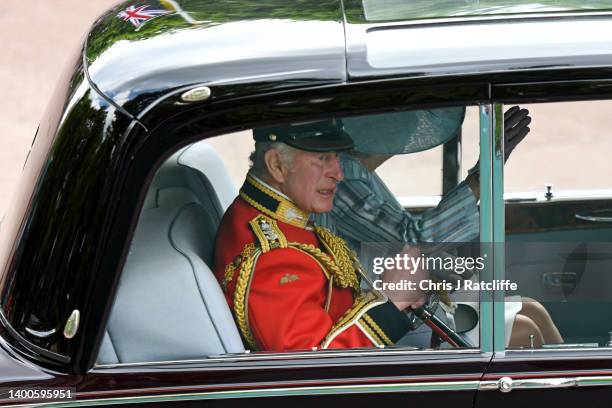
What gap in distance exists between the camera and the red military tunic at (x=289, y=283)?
2.53m

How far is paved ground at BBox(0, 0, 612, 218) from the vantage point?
2.41 m

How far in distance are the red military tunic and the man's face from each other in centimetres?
3

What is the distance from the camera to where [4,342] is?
8.05 ft

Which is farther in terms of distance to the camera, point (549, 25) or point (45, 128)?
point (45, 128)

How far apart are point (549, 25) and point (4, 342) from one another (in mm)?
1400

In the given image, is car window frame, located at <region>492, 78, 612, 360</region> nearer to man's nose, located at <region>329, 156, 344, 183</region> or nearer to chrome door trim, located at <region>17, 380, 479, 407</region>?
chrome door trim, located at <region>17, 380, 479, 407</region>

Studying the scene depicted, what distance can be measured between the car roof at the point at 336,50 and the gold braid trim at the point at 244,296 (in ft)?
1.51

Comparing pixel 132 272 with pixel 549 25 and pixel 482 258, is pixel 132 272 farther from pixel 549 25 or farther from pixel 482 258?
pixel 549 25

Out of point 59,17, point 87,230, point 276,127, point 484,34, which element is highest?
point 484,34

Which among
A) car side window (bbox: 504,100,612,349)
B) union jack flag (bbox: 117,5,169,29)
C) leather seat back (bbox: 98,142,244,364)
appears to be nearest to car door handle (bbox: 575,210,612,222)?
car side window (bbox: 504,100,612,349)

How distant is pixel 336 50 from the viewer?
7.73 feet

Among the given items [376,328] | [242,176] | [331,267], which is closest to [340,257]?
[331,267]

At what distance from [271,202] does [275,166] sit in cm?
12

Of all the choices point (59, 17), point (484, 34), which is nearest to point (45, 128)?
point (484, 34)
